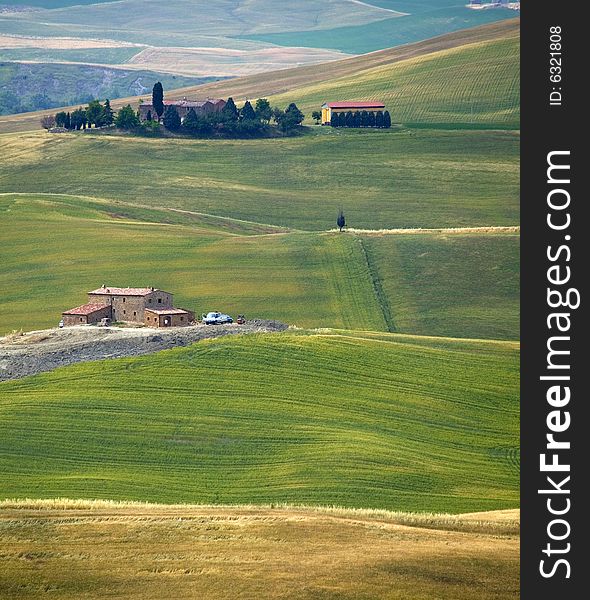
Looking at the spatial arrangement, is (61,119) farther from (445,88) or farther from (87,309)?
(87,309)

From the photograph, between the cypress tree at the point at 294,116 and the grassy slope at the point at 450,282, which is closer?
the grassy slope at the point at 450,282

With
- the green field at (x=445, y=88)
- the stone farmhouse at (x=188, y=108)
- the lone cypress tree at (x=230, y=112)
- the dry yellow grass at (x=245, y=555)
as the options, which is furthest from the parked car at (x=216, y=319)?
the green field at (x=445, y=88)

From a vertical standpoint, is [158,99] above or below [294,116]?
above

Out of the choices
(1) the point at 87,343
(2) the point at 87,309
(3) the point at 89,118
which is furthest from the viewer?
(3) the point at 89,118

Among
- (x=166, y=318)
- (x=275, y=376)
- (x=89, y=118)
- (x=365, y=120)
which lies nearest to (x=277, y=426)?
(x=275, y=376)

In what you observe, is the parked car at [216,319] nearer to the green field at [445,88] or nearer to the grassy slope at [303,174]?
the grassy slope at [303,174]

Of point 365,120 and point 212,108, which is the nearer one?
point 365,120

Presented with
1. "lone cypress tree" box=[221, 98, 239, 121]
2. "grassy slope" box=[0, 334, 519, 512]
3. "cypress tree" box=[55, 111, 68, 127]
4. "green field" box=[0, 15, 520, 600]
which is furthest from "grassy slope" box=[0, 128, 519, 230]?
"grassy slope" box=[0, 334, 519, 512]

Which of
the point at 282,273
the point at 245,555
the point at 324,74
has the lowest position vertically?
the point at 282,273
